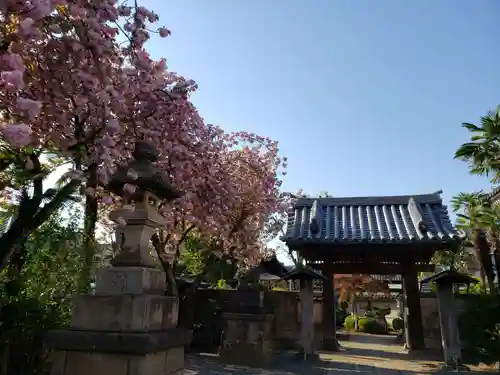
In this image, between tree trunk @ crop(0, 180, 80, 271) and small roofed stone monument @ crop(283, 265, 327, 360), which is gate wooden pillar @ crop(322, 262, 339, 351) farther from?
tree trunk @ crop(0, 180, 80, 271)

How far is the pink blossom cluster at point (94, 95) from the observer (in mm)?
3402

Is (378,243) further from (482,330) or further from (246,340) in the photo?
(246,340)

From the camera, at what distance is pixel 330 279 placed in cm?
1366

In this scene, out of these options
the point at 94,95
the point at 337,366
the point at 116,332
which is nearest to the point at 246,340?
the point at 337,366

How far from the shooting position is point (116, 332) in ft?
14.4

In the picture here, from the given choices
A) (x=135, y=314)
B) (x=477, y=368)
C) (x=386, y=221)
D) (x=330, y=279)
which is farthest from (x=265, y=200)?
(x=135, y=314)

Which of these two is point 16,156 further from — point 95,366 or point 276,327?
point 276,327

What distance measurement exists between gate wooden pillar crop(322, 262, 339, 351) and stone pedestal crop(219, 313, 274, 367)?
12.2 feet

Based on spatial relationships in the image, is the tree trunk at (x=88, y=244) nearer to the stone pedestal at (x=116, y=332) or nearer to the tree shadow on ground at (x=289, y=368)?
the tree shadow on ground at (x=289, y=368)

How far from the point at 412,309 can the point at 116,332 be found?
37.4 feet

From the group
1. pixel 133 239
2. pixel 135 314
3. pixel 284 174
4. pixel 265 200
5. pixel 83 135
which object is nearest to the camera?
pixel 135 314

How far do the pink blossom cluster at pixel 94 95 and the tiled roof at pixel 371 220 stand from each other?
6.15 m

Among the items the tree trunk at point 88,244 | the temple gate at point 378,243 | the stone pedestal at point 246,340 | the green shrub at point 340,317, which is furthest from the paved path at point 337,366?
the green shrub at point 340,317

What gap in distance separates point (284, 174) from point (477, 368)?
A: 8.64 meters
